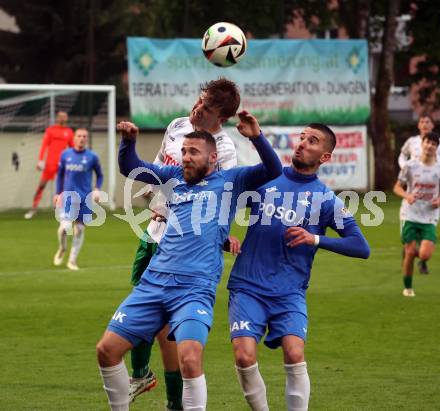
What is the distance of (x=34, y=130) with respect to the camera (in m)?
30.1

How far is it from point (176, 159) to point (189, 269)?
118 cm

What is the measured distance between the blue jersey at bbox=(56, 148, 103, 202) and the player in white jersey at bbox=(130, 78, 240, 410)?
34.5ft

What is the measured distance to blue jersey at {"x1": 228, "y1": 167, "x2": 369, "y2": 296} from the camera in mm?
7844

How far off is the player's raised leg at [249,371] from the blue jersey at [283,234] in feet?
1.25

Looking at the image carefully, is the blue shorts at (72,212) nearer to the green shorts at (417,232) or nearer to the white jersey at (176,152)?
the green shorts at (417,232)

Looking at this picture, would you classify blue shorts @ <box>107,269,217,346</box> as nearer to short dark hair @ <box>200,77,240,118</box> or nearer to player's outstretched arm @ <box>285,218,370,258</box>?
player's outstretched arm @ <box>285,218,370,258</box>

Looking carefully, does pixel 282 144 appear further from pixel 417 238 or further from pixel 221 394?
pixel 221 394

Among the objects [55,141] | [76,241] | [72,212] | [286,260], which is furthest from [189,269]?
[55,141]

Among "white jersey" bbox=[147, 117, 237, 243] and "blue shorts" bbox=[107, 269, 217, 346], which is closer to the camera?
"blue shorts" bbox=[107, 269, 217, 346]

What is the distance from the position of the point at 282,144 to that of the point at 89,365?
21733mm

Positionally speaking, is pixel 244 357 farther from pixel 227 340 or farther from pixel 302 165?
pixel 227 340

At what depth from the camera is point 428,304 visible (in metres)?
14.7

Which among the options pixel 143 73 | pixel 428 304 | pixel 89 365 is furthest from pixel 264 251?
pixel 143 73

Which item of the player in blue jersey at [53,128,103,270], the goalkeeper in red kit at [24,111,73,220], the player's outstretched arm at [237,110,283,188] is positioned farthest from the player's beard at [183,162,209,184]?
the goalkeeper in red kit at [24,111,73,220]
